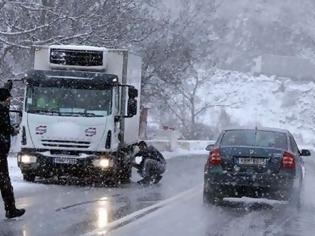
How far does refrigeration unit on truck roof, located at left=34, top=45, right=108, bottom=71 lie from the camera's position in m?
18.1

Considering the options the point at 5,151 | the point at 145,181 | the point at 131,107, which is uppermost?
the point at 131,107

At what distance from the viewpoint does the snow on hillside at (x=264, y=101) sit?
74.7m

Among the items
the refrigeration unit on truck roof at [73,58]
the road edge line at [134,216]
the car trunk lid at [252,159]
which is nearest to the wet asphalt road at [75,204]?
the road edge line at [134,216]

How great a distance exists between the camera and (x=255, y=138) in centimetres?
1472

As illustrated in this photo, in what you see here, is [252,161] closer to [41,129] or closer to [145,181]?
[41,129]

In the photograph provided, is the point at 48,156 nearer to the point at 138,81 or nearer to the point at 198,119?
the point at 138,81

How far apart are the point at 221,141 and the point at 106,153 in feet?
11.9

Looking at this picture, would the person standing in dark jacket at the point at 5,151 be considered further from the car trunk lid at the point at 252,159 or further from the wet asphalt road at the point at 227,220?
the car trunk lid at the point at 252,159

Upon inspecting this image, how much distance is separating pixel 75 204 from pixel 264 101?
2665 inches

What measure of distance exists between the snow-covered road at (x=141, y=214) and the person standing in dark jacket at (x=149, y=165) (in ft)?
3.86

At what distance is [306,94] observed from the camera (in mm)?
81938

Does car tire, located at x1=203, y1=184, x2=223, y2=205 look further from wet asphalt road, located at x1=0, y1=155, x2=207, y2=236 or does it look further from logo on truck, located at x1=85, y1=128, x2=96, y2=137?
logo on truck, located at x1=85, y1=128, x2=96, y2=137

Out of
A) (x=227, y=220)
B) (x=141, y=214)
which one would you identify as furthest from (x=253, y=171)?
(x=141, y=214)

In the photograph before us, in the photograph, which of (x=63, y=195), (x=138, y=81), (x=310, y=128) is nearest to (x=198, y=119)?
(x=310, y=128)
